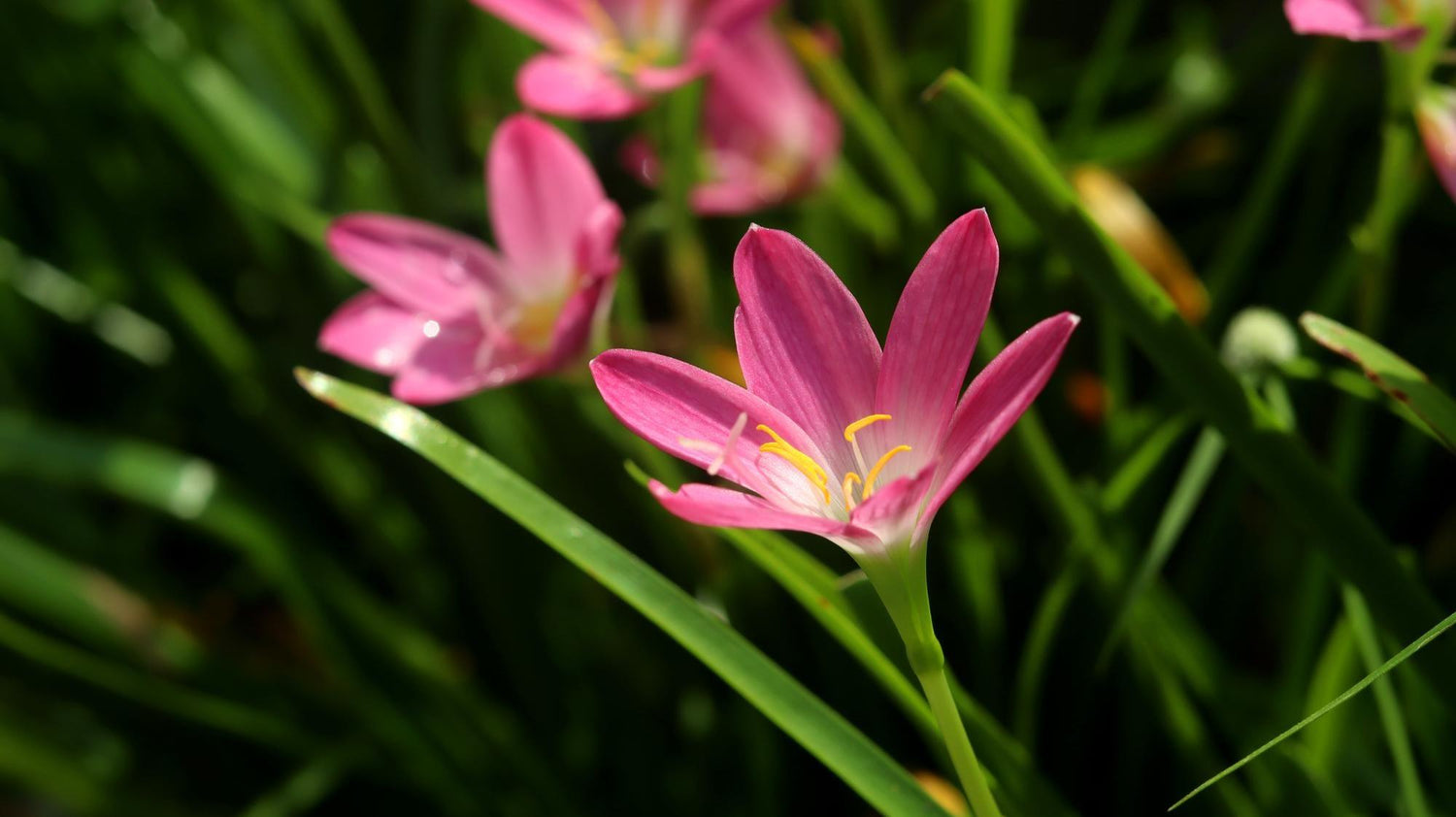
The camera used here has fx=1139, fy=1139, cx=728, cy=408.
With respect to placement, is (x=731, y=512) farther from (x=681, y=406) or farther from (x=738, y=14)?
(x=738, y=14)

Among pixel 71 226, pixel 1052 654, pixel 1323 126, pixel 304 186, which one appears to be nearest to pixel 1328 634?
pixel 1052 654

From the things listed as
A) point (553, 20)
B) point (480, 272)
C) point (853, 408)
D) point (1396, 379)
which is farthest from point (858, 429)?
point (553, 20)

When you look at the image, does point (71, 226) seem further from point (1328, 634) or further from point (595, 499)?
point (1328, 634)

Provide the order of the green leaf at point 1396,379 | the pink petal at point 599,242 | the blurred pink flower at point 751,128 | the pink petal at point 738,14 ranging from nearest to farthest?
the green leaf at point 1396,379, the pink petal at point 599,242, the pink petal at point 738,14, the blurred pink flower at point 751,128

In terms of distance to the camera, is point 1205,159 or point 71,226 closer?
point 1205,159

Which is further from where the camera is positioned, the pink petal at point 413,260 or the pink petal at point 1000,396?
the pink petal at point 413,260

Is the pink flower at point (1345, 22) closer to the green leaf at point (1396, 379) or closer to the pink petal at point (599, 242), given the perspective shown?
the green leaf at point (1396, 379)

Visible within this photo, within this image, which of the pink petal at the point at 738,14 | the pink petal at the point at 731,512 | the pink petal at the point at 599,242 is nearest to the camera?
the pink petal at the point at 731,512

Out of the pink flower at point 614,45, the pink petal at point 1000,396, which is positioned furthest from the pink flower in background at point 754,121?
the pink petal at point 1000,396

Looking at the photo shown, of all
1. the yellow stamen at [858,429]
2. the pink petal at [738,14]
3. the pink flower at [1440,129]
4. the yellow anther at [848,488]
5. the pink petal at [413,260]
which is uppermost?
the pink petal at [413,260]
